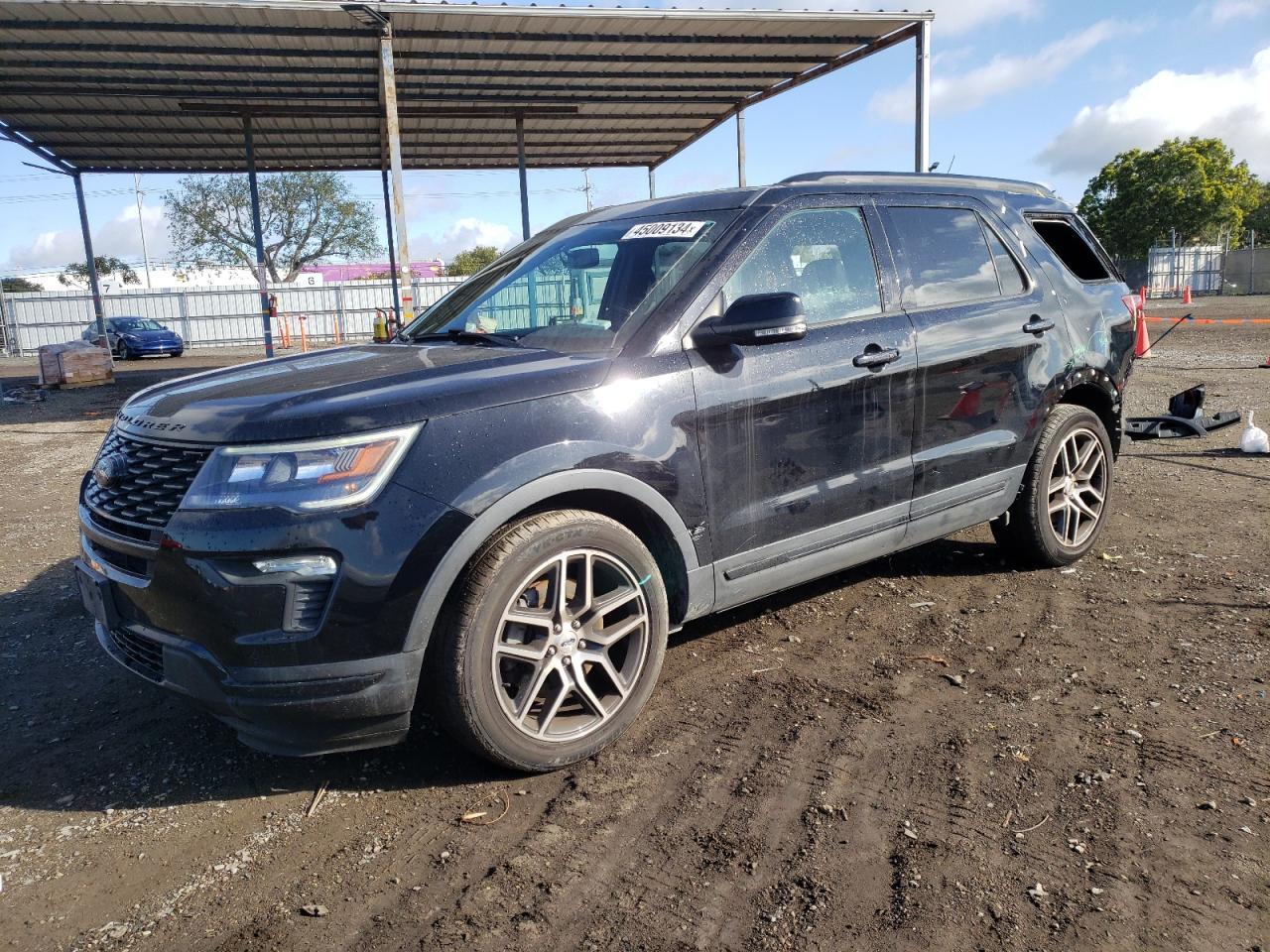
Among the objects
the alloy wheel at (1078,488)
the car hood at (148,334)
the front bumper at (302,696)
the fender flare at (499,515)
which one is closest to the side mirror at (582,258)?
the fender flare at (499,515)

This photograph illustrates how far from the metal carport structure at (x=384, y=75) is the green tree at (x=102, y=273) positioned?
193 feet

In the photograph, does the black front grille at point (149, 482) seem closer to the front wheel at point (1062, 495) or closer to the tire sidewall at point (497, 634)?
the tire sidewall at point (497, 634)

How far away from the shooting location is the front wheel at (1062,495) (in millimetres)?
4648

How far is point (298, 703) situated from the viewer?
2.64 m

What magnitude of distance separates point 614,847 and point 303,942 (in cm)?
84

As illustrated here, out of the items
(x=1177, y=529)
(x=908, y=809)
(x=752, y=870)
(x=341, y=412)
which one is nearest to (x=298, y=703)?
(x=341, y=412)

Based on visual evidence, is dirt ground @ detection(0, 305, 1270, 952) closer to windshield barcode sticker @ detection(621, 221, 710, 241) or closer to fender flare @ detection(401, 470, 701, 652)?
fender flare @ detection(401, 470, 701, 652)

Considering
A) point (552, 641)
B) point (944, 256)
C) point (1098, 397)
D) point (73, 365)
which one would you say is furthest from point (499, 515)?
point (73, 365)

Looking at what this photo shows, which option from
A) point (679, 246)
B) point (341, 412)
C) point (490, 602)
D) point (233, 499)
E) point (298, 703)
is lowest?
point (298, 703)

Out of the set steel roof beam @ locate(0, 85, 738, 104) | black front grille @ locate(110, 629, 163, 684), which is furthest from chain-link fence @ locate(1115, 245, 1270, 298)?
black front grille @ locate(110, 629, 163, 684)

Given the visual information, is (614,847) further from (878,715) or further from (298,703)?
(878,715)

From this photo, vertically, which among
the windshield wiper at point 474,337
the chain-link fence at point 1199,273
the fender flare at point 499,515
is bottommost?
the fender flare at point 499,515

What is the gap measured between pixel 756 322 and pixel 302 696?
74.2 inches

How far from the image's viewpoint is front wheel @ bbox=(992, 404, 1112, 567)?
4648 millimetres
